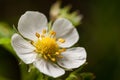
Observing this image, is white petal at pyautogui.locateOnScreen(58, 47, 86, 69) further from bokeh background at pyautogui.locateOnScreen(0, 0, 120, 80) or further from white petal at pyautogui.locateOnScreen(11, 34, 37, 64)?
bokeh background at pyautogui.locateOnScreen(0, 0, 120, 80)

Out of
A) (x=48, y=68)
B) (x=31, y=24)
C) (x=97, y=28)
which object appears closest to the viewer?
(x=48, y=68)

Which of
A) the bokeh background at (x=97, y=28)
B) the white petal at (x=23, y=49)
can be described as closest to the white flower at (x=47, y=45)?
the white petal at (x=23, y=49)

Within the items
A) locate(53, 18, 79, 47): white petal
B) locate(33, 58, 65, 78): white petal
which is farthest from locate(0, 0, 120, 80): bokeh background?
locate(33, 58, 65, 78): white petal

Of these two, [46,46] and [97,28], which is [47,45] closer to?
[46,46]

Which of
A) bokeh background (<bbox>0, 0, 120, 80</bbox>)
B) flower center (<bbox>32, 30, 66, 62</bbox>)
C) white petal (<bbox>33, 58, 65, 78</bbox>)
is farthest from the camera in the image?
bokeh background (<bbox>0, 0, 120, 80</bbox>)

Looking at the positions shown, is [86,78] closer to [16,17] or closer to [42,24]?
[42,24]

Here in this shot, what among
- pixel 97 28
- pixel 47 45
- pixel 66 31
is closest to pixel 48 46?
pixel 47 45

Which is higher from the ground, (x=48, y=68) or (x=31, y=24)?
(x=31, y=24)

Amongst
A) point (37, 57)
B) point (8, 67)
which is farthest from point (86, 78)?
point (8, 67)
